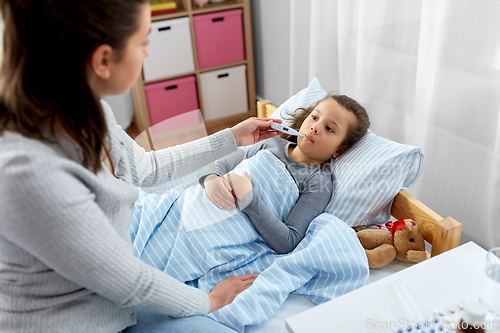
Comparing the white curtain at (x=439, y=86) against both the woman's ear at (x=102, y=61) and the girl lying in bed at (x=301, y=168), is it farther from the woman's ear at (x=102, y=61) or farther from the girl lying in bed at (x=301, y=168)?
the woman's ear at (x=102, y=61)

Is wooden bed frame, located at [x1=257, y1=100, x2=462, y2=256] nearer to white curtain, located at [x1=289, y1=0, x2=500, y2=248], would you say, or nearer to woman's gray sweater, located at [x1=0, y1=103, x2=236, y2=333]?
white curtain, located at [x1=289, y1=0, x2=500, y2=248]

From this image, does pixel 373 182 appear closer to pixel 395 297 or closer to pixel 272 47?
pixel 395 297

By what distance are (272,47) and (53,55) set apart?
2.22 m

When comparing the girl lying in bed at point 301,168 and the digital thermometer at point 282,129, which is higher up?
the digital thermometer at point 282,129

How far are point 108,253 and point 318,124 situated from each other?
87cm

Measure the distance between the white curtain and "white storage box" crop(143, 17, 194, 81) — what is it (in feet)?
3.41

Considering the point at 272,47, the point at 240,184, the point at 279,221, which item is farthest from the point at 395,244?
the point at 272,47

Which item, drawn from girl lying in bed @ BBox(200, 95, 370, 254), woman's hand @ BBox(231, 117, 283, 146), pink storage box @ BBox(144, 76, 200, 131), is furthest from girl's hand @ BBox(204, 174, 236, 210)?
pink storage box @ BBox(144, 76, 200, 131)

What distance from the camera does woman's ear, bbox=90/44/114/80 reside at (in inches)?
26.0

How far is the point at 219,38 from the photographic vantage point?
2717mm

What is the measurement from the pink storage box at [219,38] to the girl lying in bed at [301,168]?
1.36 metres

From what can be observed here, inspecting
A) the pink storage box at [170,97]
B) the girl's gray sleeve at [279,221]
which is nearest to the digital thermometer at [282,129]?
the girl's gray sleeve at [279,221]

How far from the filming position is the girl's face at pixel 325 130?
1.38 meters

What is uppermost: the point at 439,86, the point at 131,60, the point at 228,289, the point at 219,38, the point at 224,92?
the point at 131,60
